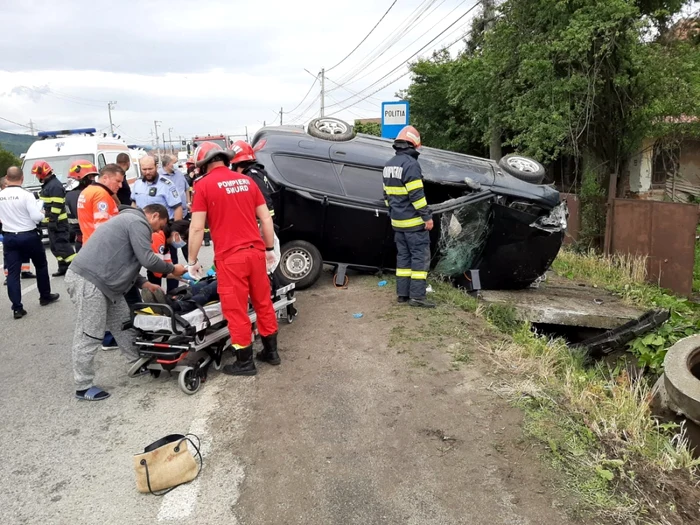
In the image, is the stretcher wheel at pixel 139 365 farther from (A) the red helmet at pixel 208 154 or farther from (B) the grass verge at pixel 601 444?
(B) the grass verge at pixel 601 444

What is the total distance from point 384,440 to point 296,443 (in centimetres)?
54

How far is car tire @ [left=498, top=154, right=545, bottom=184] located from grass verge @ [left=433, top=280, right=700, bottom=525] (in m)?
2.86

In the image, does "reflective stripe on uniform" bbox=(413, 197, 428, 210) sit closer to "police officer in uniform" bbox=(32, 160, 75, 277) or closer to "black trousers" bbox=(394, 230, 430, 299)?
"black trousers" bbox=(394, 230, 430, 299)

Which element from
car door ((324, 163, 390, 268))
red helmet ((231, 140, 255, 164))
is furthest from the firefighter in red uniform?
car door ((324, 163, 390, 268))

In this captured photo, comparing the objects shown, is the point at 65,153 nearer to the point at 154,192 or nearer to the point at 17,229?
the point at 17,229

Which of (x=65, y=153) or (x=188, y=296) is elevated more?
(x=65, y=153)

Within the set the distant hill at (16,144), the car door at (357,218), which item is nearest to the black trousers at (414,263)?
the car door at (357,218)

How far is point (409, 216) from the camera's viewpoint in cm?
574

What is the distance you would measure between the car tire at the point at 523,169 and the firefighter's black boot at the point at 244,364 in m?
4.15

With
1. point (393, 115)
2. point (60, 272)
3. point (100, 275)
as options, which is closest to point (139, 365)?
point (100, 275)

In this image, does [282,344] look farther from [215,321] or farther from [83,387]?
[83,387]

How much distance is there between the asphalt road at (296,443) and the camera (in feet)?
9.08

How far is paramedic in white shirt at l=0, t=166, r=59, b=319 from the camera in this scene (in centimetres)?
636

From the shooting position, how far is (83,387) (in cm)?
414
